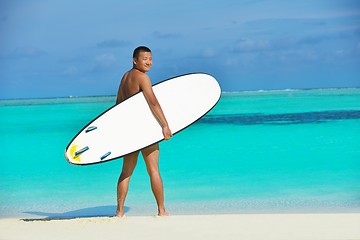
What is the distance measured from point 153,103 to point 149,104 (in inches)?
1.7

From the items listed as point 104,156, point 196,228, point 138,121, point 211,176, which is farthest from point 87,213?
point 211,176

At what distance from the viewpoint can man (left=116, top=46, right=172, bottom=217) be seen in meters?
5.06

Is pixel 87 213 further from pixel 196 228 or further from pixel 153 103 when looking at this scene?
pixel 196 228

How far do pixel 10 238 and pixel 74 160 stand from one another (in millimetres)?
779

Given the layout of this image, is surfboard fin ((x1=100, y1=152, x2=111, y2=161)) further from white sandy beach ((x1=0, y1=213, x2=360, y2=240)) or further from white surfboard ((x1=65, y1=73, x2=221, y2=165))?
white sandy beach ((x1=0, y1=213, x2=360, y2=240))

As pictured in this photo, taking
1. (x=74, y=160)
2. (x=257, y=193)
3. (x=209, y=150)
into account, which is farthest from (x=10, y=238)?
(x=209, y=150)

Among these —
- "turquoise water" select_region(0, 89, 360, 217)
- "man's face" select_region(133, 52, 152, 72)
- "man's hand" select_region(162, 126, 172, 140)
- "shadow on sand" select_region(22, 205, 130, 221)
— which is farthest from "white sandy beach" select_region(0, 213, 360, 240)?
"turquoise water" select_region(0, 89, 360, 217)

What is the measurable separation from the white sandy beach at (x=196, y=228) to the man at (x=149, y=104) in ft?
0.89

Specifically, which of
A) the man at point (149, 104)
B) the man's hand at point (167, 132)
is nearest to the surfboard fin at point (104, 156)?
the man at point (149, 104)

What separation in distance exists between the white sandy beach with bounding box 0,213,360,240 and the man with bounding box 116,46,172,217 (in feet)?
0.89

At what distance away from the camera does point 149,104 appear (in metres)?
5.08

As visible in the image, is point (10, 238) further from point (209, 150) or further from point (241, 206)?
point (209, 150)

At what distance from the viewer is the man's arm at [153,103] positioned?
5047 mm

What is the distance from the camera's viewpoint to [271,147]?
44.0ft
